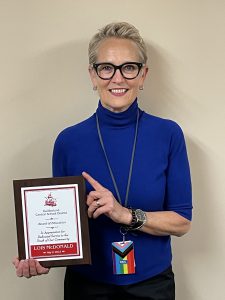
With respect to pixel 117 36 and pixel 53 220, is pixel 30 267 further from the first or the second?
pixel 117 36

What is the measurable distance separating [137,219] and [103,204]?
0.41 ft

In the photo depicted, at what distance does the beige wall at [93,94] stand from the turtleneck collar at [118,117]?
239 millimetres

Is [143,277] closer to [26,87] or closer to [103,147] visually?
[103,147]

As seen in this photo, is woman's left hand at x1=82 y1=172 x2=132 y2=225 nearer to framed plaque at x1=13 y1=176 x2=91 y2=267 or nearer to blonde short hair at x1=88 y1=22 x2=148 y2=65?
framed plaque at x1=13 y1=176 x2=91 y2=267

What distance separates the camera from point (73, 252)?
124 centimetres

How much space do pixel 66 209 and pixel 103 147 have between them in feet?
0.86

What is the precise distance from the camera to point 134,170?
53.9 inches

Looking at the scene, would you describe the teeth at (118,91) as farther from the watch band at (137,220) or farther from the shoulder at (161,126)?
the watch band at (137,220)

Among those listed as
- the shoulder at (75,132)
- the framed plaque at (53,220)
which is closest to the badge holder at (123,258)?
the framed plaque at (53,220)

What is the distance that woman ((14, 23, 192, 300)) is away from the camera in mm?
1359

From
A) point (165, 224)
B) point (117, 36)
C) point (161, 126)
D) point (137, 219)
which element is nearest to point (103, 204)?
point (137, 219)

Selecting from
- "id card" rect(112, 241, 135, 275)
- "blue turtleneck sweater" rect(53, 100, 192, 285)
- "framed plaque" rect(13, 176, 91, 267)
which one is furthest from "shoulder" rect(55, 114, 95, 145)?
"id card" rect(112, 241, 135, 275)

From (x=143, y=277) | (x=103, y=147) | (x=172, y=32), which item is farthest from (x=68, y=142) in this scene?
(x=172, y=32)

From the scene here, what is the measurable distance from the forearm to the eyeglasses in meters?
0.44
